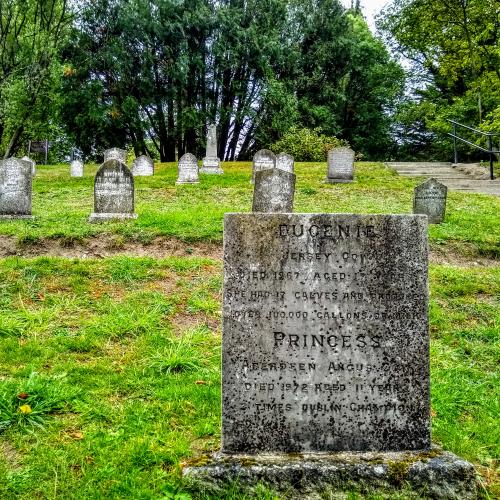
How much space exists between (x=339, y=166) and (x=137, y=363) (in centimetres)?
1408

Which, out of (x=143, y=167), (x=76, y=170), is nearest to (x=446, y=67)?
(x=143, y=167)

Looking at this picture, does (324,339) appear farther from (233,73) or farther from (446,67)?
(233,73)

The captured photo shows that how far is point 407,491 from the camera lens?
253 centimetres

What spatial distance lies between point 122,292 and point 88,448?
11.2 ft

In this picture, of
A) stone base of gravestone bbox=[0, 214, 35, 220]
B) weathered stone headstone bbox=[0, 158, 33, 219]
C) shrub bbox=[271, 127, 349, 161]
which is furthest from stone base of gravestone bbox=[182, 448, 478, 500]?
shrub bbox=[271, 127, 349, 161]

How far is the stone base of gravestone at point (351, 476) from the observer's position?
254 centimetres

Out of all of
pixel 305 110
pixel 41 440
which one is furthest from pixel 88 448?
→ pixel 305 110

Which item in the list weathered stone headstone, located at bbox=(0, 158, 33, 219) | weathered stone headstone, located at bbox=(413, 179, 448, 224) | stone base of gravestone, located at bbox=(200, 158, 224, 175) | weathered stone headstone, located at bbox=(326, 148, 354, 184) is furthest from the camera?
stone base of gravestone, located at bbox=(200, 158, 224, 175)

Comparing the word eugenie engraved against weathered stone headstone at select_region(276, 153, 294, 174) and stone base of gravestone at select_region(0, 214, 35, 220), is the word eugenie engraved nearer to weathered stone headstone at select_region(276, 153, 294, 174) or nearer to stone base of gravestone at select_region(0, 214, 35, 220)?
stone base of gravestone at select_region(0, 214, 35, 220)

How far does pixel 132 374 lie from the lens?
4.11 m

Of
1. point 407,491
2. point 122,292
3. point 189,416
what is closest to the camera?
point 407,491

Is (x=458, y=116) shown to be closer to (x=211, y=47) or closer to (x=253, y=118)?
(x=253, y=118)

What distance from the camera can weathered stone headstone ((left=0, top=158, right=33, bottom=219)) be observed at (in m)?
10.5

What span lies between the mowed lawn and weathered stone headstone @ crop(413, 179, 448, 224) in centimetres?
122
